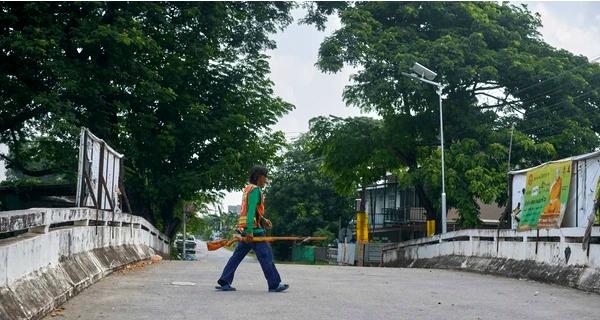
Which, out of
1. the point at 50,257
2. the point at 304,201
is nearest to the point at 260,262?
the point at 50,257

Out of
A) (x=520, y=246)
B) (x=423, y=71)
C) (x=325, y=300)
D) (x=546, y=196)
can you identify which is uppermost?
(x=423, y=71)

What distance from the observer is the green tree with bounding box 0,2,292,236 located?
22797 mm

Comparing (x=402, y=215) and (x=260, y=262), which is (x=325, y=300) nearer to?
(x=260, y=262)

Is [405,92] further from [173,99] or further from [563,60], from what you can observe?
[173,99]

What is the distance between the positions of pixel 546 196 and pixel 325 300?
7178 mm

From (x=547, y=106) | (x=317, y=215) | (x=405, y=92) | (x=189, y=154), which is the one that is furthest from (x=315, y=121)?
(x=317, y=215)

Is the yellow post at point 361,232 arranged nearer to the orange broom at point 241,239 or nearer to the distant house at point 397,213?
the distant house at point 397,213

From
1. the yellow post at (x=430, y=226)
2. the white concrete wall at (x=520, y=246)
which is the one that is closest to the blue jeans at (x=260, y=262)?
the white concrete wall at (x=520, y=246)

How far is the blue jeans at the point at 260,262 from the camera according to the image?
9711 millimetres

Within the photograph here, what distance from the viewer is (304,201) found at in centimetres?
5947

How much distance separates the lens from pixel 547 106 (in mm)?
32219

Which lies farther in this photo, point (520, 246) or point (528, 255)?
point (520, 246)

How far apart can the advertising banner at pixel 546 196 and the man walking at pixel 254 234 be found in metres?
6.15

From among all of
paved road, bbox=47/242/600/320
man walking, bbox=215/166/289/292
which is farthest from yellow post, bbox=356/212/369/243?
man walking, bbox=215/166/289/292
